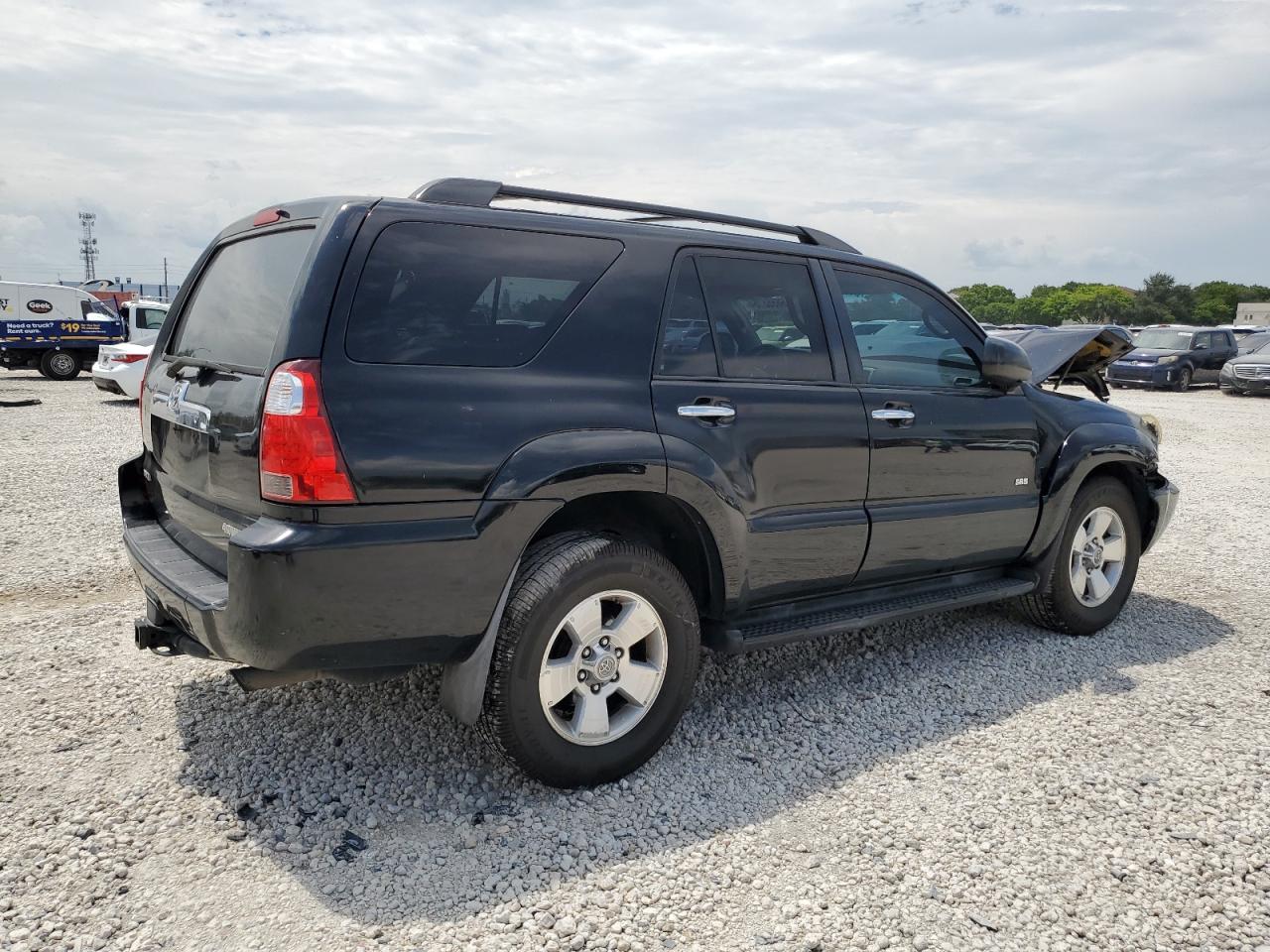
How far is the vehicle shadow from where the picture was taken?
9.11 ft

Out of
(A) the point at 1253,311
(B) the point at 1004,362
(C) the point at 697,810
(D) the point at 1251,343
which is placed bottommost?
(C) the point at 697,810

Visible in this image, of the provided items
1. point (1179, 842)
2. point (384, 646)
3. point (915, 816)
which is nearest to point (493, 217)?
point (384, 646)

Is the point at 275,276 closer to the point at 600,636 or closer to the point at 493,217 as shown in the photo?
the point at 493,217

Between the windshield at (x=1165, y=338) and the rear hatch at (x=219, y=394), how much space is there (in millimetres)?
25201

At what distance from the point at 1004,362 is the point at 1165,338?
77.2ft

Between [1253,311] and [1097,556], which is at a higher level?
[1253,311]

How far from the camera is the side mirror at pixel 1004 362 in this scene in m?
4.18

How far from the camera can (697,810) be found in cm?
309

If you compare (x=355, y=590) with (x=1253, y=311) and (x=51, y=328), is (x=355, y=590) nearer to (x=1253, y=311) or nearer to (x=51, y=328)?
(x=51, y=328)

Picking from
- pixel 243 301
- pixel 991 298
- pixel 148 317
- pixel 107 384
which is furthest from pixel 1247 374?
pixel 991 298

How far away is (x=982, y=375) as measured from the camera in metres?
4.31

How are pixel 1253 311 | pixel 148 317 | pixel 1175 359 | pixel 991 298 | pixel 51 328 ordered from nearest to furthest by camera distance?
pixel 51 328 → pixel 148 317 → pixel 1175 359 → pixel 1253 311 → pixel 991 298

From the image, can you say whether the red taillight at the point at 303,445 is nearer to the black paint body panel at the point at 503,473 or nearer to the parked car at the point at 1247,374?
the black paint body panel at the point at 503,473

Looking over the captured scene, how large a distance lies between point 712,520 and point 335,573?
1.28m
